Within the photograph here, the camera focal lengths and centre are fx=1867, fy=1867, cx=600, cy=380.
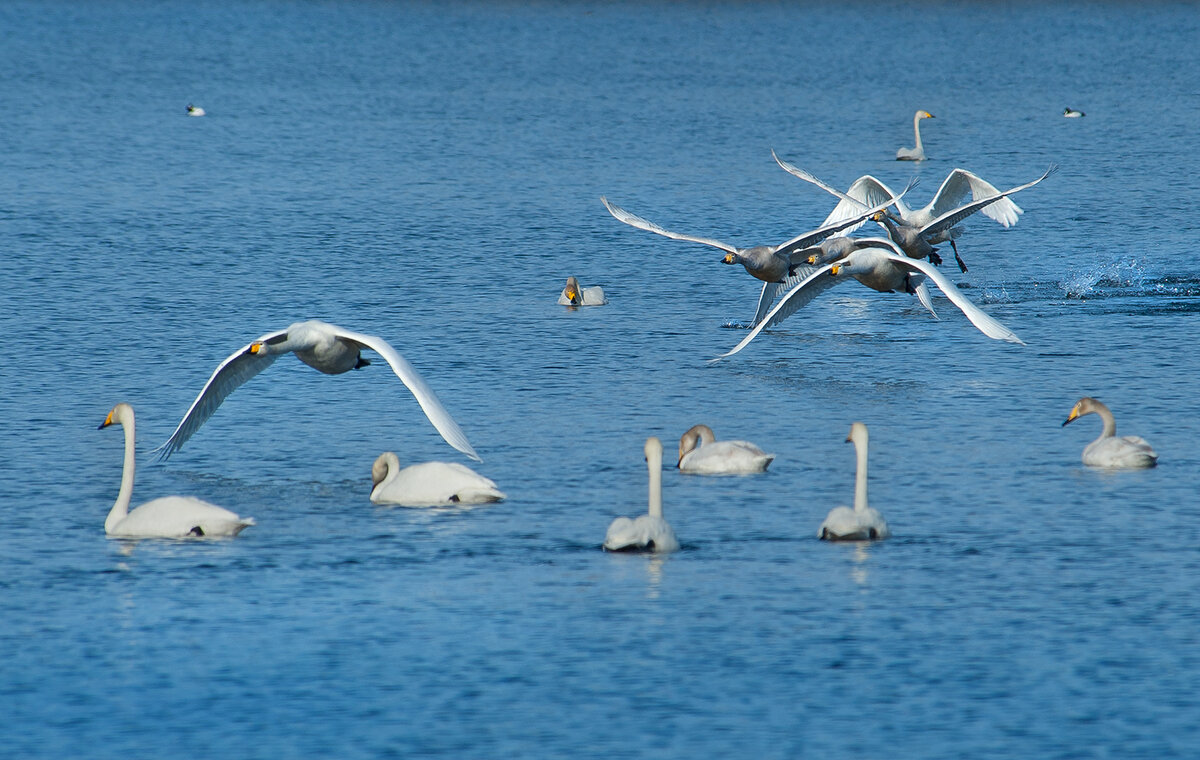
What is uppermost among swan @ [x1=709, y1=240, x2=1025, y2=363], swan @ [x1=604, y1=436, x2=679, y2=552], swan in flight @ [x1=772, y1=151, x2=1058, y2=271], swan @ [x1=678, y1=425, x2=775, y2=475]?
swan in flight @ [x1=772, y1=151, x2=1058, y2=271]

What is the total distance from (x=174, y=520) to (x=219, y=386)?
9.75 ft

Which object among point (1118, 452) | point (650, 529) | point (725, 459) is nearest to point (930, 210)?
point (1118, 452)

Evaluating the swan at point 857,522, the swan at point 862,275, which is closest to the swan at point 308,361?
the swan at point 857,522

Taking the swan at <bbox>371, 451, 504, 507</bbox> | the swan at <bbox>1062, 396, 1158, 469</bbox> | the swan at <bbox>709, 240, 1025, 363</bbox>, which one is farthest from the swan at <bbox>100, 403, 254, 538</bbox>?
the swan at <bbox>709, 240, 1025, 363</bbox>

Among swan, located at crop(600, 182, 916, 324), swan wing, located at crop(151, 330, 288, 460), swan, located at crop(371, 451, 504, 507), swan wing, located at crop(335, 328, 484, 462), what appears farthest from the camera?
swan, located at crop(600, 182, 916, 324)

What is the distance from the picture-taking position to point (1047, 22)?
97.4 m

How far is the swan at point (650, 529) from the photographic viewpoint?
12531 millimetres

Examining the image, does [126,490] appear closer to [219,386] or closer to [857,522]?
[219,386]

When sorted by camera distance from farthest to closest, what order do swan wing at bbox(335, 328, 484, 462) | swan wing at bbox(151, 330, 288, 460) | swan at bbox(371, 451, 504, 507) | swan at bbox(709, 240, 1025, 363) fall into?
swan at bbox(709, 240, 1025, 363), swan wing at bbox(151, 330, 288, 460), swan wing at bbox(335, 328, 484, 462), swan at bbox(371, 451, 504, 507)

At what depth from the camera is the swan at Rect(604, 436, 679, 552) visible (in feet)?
41.1

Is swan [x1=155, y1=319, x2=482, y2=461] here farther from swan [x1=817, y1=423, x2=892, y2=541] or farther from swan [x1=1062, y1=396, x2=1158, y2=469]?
swan [x1=1062, y1=396, x2=1158, y2=469]

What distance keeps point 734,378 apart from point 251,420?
16.2 ft

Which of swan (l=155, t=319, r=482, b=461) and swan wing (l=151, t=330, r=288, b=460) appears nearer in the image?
swan (l=155, t=319, r=482, b=461)

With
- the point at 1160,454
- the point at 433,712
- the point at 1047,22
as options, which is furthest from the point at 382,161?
the point at 1047,22
